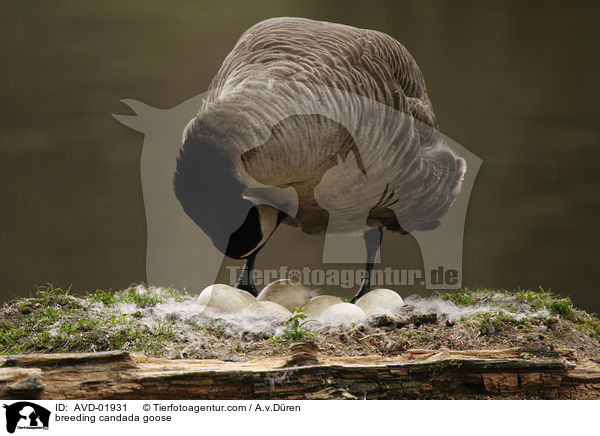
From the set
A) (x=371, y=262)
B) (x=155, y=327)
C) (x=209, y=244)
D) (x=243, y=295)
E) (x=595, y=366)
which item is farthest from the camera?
(x=371, y=262)

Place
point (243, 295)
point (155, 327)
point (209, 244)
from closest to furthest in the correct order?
point (155, 327) < point (243, 295) < point (209, 244)

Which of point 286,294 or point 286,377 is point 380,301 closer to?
point 286,294

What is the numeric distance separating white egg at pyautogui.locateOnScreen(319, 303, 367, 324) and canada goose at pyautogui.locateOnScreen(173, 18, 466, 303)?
1.30 ft

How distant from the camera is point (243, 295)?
6.28ft

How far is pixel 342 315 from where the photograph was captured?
162 cm

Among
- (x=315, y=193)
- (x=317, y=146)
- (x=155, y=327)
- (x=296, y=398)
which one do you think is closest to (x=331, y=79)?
(x=317, y=146)

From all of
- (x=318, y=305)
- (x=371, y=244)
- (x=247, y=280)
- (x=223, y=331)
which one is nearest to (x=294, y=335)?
(x=223, y=331)

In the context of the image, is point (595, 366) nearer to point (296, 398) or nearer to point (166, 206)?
point (296, 398)

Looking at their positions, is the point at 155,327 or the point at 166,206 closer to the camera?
the point at 155,327

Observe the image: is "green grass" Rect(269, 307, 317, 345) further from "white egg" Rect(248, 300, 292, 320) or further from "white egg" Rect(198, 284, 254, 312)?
"white egg" Rect(198, 284, 254, 312)
